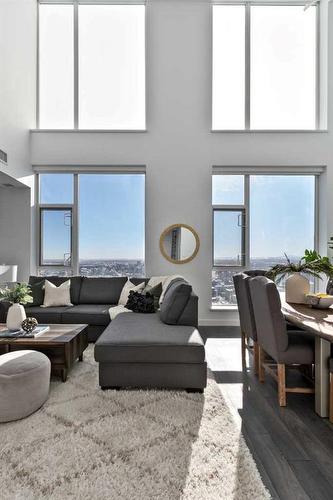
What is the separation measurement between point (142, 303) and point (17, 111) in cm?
353

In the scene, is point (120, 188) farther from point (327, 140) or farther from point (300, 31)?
point (300, 31)

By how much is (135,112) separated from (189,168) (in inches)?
55.0

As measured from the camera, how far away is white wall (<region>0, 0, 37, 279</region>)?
13.7ft

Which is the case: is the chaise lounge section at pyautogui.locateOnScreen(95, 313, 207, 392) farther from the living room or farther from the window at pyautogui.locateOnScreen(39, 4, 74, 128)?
the window at pyautogui.locateOnScreen(39, 4, 74, 128)

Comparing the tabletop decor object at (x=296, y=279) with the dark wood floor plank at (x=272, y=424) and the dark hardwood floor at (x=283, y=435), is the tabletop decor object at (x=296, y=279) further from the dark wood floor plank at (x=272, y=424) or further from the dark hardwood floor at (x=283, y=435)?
the dark wood floor plank at (x=272, y=424)

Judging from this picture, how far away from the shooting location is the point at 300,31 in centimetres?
524

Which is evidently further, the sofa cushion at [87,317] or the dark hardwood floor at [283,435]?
the sofa cushion at [87,317]

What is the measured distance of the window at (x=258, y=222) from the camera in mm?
5168

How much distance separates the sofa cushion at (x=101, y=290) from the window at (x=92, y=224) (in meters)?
0.62

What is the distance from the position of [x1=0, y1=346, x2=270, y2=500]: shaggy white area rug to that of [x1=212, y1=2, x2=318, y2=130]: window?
15.3ft

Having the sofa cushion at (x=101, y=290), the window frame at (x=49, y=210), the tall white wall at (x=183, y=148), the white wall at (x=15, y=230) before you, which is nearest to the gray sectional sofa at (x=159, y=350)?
the sofa cushion at (x=101, y=290)

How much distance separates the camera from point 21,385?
6.67ft

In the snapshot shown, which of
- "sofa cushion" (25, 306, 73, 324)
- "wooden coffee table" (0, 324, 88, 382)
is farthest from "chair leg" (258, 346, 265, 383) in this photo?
"sofa cushion" (25, 306, 73, 324)

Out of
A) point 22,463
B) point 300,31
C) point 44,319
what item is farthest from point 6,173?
point 300,31
